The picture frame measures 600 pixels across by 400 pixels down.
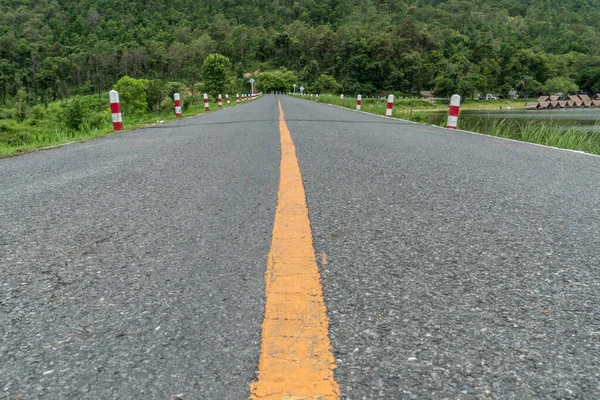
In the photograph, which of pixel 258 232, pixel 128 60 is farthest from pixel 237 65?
pixel 258 232

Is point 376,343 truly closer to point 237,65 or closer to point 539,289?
point 539,289

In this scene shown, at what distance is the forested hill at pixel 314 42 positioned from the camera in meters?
80.8

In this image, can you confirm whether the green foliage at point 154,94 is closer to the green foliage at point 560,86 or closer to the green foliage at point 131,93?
the green foliage at point 131,93

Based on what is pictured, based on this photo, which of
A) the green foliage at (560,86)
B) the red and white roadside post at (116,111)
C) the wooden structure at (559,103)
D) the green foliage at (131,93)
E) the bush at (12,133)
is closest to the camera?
the red and white roadside post at (116,111)

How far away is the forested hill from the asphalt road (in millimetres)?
76809

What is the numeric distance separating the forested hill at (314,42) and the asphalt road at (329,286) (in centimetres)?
7681

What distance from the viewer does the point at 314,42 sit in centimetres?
11869

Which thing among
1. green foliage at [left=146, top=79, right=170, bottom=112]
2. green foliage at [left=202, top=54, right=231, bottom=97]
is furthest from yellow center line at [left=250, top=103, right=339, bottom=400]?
green foliage at [left=202, top=54, right=231, bottom=97]

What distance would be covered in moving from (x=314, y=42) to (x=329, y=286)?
12725cm

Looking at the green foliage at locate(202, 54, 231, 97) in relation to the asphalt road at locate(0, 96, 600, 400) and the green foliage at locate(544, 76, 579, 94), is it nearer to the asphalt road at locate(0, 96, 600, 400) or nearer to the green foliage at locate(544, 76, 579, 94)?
the asphalt road at locate(0, 96, 600, 400)

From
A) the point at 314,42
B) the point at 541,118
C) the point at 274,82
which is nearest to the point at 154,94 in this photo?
the point at 541,118

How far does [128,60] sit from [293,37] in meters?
58.2

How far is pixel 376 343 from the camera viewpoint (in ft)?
3.58

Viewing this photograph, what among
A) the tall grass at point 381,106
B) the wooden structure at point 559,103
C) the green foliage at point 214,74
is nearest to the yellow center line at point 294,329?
the tall grass at point 381,106
